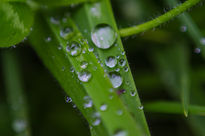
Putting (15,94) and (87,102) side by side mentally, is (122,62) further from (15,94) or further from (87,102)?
(15,94)

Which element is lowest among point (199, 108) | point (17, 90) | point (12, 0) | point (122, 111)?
point (199, 108)

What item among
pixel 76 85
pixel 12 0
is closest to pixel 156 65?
pixel 76 85

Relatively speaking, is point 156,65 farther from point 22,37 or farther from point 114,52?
point 22,37

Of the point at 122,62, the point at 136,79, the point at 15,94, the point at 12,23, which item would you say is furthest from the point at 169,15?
the point at 15,94

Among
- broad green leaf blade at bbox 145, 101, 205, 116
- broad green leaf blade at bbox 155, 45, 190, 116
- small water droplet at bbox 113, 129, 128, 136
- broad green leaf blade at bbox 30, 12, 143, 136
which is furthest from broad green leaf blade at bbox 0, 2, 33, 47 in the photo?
broad green leaf blade at bbox 155, 45, 190, 116

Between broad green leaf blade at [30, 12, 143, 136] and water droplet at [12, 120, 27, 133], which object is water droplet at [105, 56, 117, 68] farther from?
water droplet at [12, 120, 27, 133]
